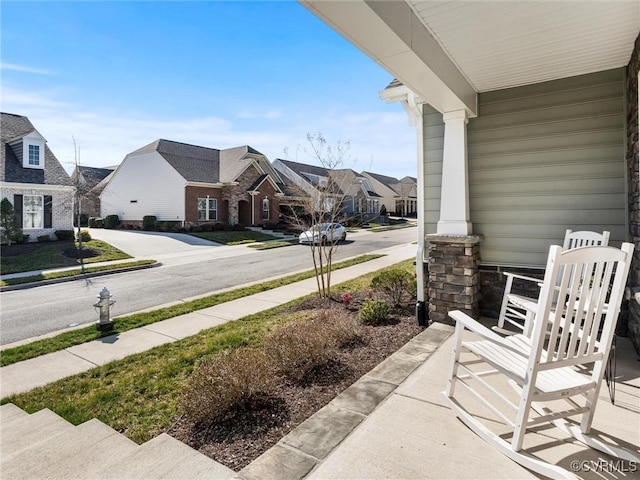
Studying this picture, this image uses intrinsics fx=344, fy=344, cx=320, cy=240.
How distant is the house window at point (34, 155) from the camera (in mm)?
16062

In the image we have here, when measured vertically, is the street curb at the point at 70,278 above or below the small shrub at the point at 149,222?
below

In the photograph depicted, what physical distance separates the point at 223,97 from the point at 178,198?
13.8 metres

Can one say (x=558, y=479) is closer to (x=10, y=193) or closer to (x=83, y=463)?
(x=83, y=463)

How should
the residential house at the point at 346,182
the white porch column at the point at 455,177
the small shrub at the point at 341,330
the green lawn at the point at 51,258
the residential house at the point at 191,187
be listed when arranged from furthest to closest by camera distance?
the residential house at the point at 346,182 < the residential house at the point at 191,187 < the green lawn at the point at 51,258 < the white porch column at the point at 455,177 < the small shrub at the point at 341,330

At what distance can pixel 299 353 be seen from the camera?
3.29 meters

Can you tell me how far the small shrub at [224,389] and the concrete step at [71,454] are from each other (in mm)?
453

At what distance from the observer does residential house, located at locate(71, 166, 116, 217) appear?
49.0ft

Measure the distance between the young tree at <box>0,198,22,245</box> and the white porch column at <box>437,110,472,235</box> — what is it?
1744 cm

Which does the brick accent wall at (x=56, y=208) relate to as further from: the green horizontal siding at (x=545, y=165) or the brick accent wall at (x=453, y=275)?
the green horizontal siding at (x=545, y=165)

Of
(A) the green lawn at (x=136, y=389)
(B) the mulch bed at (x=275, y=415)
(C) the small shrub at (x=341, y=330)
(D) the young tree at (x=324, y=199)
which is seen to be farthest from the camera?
(D) the young tree at (x=324, y=199)

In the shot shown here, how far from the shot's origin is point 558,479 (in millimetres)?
1722

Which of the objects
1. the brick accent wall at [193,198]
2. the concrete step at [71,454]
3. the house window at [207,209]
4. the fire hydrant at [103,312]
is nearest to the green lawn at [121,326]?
the fire hydrant at [103,312]

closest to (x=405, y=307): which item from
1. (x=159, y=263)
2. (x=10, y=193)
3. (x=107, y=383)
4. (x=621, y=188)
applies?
(x=621, y=188)

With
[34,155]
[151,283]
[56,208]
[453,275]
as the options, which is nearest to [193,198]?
[56,208]
